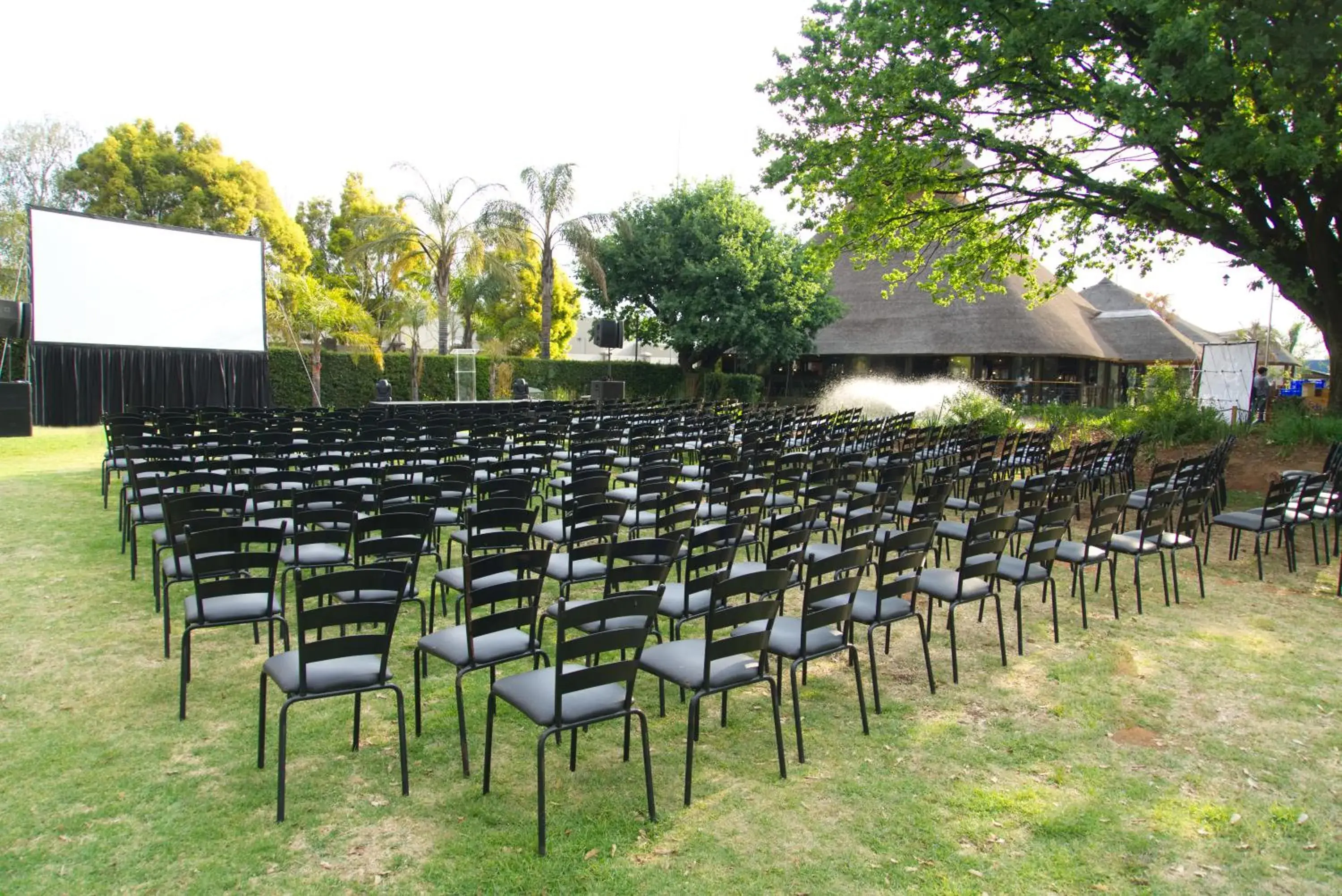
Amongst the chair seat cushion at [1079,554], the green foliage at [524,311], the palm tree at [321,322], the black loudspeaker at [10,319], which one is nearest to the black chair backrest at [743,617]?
the chair seat cushion at [1079,554]

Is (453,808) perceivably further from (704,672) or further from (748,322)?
(748,322)

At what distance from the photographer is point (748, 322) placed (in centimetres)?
2639

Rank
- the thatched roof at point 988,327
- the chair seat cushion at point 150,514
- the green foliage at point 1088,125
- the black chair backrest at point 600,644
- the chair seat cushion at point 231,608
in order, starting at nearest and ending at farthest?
the black chair backrest at point 600,644, the chair seat cushion at point 231,608, the chair seat cushion at point 150,514, the green foliage at point 1088,125, the thatched roof at point 988,327

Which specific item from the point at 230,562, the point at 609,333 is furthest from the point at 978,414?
the point at 230,562

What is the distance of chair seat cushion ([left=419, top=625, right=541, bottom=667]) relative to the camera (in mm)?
3648

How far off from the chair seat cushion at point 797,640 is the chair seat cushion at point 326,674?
1.73 metres

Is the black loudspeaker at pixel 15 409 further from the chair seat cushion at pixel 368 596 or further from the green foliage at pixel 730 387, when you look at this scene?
the green foliage at pixel 730 387

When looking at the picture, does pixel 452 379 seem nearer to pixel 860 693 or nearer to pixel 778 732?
pixel 860 693

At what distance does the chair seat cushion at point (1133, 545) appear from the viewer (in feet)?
20.7

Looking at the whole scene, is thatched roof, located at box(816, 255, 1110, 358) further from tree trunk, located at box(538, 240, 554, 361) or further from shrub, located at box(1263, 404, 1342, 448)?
shrub, located at box(1263, 404, 1342, 448)

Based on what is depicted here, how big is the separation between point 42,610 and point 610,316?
24.4 m

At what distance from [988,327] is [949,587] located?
1042 inches

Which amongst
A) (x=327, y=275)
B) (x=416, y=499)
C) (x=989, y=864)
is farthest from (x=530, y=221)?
(x=989, y=864)

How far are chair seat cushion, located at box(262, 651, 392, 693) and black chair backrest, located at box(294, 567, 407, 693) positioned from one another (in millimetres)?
22
